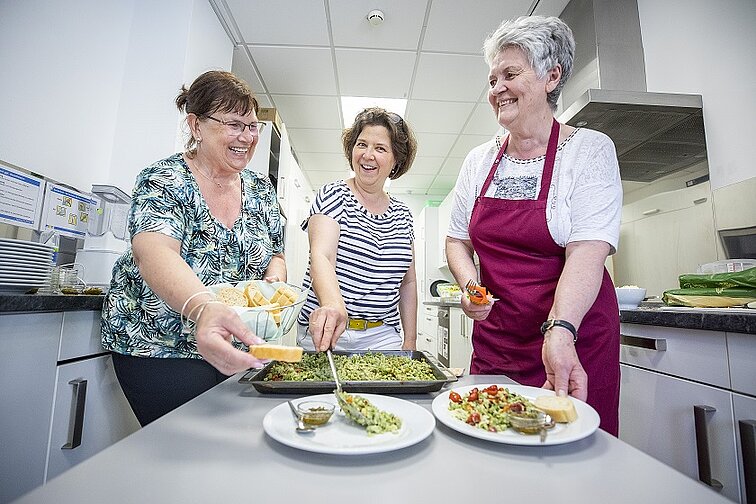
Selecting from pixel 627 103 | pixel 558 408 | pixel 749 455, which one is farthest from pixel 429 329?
pixel 558 408

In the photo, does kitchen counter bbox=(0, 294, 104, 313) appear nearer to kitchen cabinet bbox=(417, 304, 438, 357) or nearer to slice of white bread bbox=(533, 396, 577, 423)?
slice of white bread bbox=(533, 396, 577, 423)

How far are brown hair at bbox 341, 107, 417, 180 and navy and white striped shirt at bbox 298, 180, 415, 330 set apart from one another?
23cm

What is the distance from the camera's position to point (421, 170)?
5781mm

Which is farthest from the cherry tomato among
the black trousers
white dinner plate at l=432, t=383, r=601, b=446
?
the black trousers

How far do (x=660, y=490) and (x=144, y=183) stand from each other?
3.40ft

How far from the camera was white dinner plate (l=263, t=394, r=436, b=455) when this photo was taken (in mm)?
462

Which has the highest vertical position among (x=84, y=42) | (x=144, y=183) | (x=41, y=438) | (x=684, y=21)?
(x=684, y=21)

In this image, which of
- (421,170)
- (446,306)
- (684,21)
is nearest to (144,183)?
(684,21)

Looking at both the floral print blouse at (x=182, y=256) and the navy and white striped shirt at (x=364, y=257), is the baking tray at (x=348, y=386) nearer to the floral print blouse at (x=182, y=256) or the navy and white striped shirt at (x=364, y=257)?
the floral print blouse at (x=182, y=256)

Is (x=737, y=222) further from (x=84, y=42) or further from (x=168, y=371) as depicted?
(x=84, y=42)

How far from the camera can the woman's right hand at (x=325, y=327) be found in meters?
0.89

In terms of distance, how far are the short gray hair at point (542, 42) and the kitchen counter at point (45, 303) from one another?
133 centimetres

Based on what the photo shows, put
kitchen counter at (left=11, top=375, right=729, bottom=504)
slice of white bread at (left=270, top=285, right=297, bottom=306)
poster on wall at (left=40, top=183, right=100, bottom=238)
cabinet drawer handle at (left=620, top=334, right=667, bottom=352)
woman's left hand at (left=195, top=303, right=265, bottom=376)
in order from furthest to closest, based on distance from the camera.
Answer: poster on wall at (left=40, top=183, right=100, bottom=238), cabinet drawer handle at (left=620, top=334, right=667, bottom=352), slice of white bread at (left=270, top=285, right=297, bottom=306), woman's left hand at (left=195, top=303, right=265, bottom=376), kitchen counter at (left=11, top=375, right=729, bottom=504)

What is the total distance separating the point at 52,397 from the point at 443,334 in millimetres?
3578
